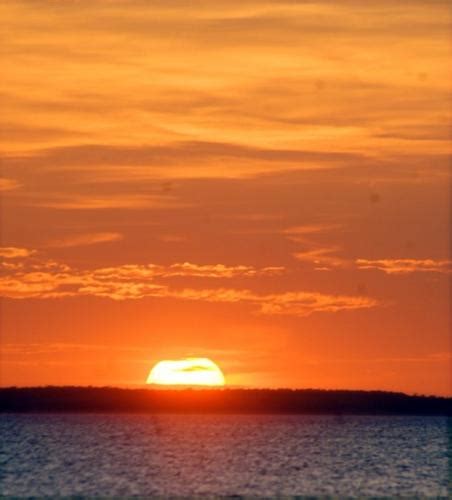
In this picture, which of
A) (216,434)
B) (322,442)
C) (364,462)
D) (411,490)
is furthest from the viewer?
(216,434)

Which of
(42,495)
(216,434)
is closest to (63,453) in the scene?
(42,495)

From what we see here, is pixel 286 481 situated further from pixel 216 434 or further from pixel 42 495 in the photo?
pixel 216 434

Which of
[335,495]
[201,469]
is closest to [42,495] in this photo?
[335,495]

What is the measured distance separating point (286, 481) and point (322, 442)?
68604 millimetres

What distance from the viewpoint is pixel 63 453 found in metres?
130

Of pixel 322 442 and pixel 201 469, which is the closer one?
pixel 201 469

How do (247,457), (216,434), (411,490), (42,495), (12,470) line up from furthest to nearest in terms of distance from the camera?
(216,434) < (247,457) < (12,470) < (411,490) < (42,495)

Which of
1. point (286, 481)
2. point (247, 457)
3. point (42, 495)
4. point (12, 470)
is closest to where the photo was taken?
point (42, 495)

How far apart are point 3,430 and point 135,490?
379ft

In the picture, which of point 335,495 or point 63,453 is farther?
point 63,453

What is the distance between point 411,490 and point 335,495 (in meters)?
7.04

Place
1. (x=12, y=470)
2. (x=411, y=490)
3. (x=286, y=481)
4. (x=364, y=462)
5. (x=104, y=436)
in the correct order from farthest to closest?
(x=104, y=436), (x=364, y=462), (x=12, y=470), (x=286, y=481), (x=411, y=490)

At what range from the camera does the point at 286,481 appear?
94688 millimetres

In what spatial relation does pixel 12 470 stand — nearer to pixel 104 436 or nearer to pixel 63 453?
pixel 63 453
